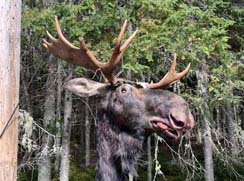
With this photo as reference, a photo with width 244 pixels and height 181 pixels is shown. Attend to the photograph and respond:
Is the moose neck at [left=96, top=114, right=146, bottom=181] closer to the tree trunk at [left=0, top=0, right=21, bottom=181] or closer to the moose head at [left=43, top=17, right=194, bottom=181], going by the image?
the moose head at [left=43, top=17, right=194, bottom=181]

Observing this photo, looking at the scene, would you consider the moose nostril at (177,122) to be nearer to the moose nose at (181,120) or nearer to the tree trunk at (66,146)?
the moose nose at (181,120)

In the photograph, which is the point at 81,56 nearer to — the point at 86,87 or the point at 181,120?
the point at 86,87

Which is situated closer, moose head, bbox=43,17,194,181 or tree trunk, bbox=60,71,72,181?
moose head, bbox=43,17,194,181

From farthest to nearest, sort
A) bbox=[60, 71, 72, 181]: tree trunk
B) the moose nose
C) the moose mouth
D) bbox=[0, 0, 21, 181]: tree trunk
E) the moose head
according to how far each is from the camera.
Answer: bbox=[60, 71, 72, 181]: tree trunk
the moose head
the moose mouth
the moose nose
bbox=[0, 0, 21, 181]: tree trunk

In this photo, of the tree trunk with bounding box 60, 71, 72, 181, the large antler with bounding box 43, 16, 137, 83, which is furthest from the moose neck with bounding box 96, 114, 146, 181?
the tree trunk with bounding box 60, 71, 72, 181

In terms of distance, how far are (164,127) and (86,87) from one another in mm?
862

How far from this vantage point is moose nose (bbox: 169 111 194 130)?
11.6ft

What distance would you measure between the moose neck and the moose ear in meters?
Answer: 0.26

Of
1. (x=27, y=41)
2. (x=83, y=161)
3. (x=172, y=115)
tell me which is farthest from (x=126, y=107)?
(x=83, y=161)

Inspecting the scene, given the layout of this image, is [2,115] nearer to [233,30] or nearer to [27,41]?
[27,41]

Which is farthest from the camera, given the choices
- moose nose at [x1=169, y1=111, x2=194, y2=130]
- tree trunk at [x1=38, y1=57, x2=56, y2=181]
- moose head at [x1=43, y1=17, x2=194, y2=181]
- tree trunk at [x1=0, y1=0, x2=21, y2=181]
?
tree trunk at [x1=38, y1=57, x2=56, y2=181]

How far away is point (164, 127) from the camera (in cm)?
373

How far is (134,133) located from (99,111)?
375mm

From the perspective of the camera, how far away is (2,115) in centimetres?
344
